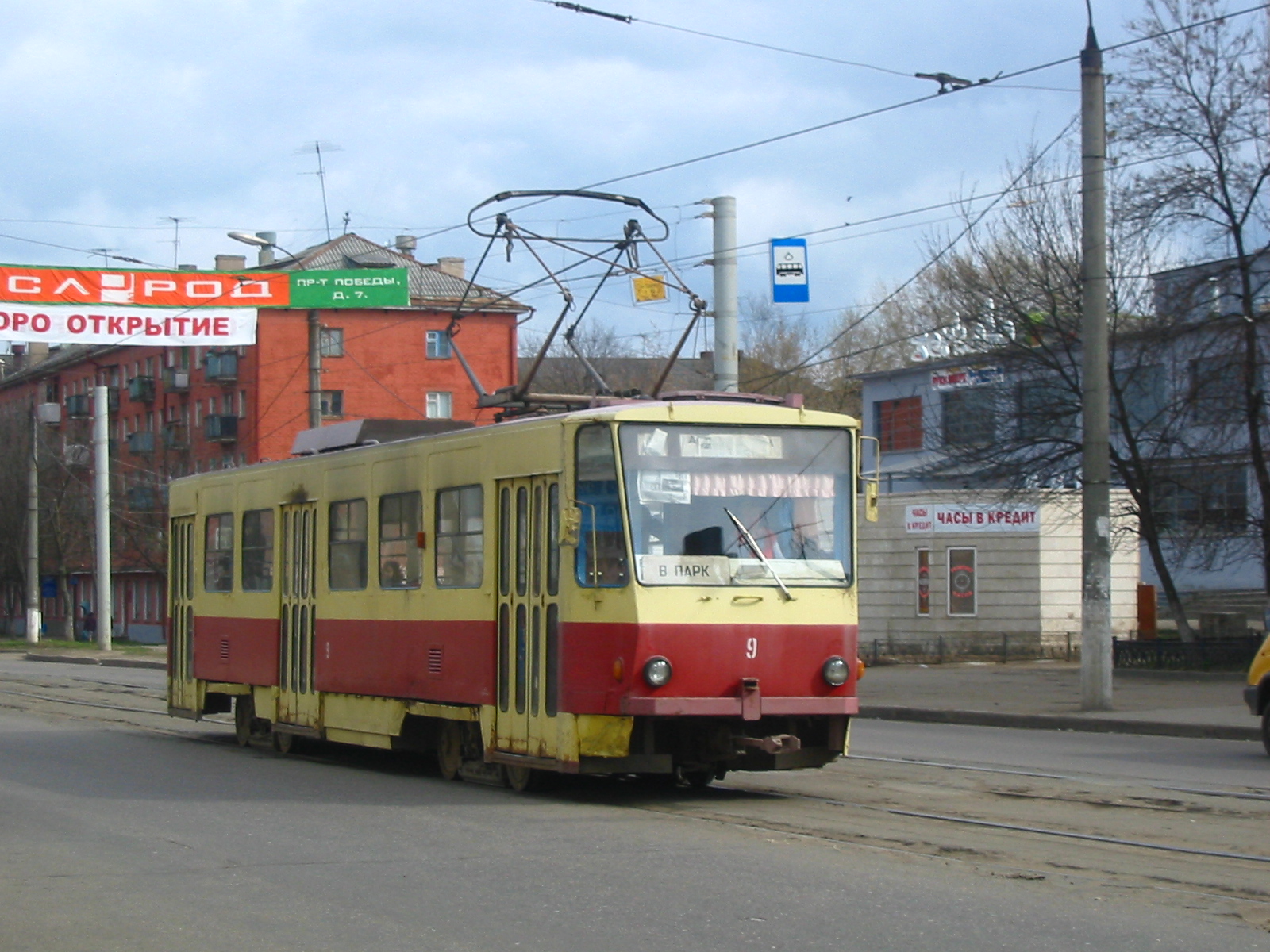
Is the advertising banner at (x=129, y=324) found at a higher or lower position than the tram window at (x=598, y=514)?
higher

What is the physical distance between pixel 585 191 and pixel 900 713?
8.28 metres

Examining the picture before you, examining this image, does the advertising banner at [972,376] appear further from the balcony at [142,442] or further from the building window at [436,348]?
the balcony at [142,442]

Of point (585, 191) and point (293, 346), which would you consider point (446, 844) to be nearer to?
point (585, 191)

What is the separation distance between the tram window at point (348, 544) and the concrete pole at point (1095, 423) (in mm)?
9397

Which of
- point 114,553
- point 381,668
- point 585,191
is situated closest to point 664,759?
point 381,668

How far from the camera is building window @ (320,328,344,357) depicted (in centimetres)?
6475

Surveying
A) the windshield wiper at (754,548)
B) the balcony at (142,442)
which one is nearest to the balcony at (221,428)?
the balcony at (142,442)

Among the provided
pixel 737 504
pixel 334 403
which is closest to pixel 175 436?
pixel 334 403

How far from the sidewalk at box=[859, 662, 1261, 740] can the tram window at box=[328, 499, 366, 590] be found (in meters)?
8.99

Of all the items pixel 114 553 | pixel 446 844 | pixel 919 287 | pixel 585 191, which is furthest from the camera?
pixel 114 553

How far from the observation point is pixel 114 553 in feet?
240

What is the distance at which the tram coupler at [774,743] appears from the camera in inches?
440

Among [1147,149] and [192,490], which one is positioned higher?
[1147,149]

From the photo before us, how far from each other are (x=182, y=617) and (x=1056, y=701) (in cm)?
1122
